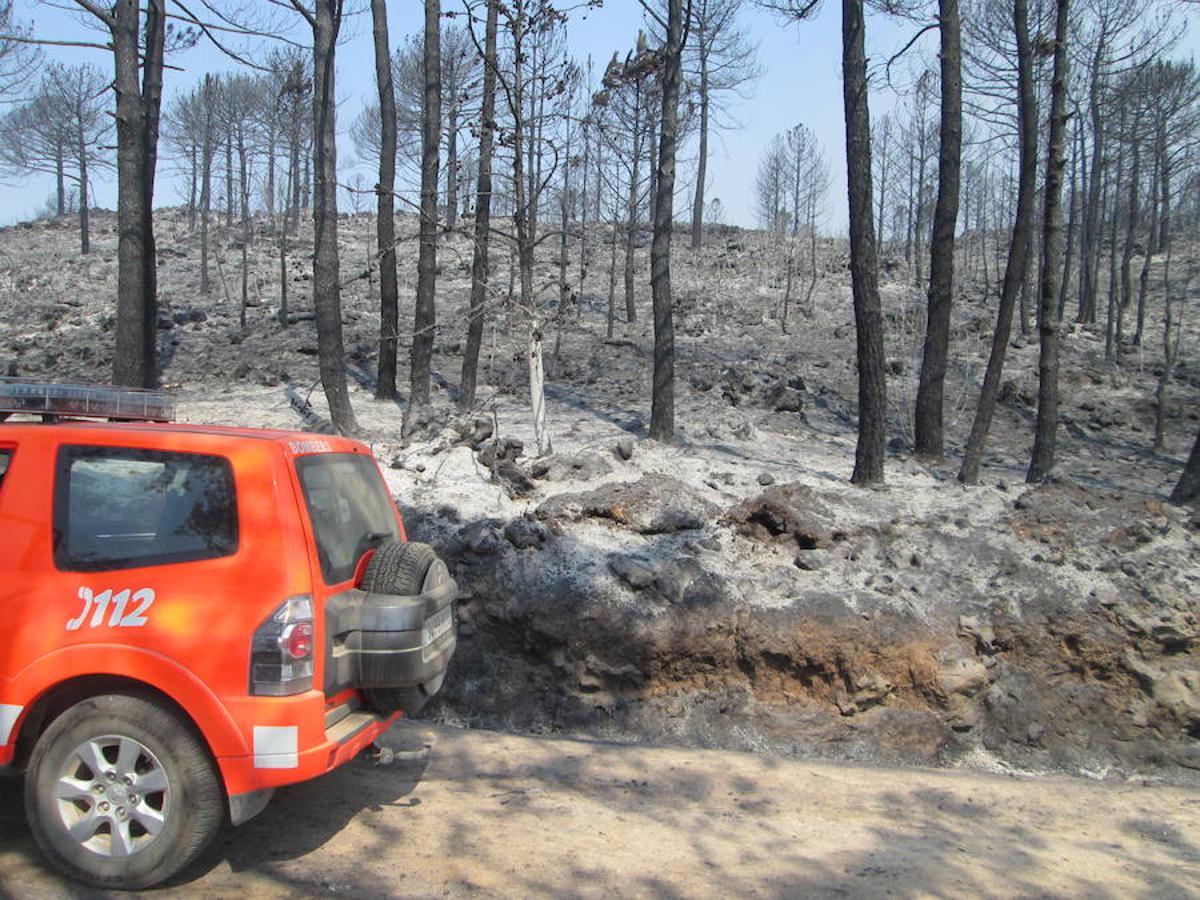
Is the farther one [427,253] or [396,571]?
[427,253]

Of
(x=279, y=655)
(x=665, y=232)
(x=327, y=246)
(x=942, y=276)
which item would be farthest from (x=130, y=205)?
(x=942, y=276)

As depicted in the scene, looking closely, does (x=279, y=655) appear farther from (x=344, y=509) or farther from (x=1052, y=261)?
(x=1052, y=261)

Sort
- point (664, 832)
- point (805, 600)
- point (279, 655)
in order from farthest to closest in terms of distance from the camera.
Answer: point (805, 600), point (664, 832), point (279, 655)

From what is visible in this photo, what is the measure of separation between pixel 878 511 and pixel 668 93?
657 centimetres

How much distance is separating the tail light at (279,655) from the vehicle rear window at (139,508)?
14.4 inches

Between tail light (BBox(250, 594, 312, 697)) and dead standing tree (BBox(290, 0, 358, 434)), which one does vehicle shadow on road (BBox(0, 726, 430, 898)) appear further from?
dead standing tree (BBox(290, 0, 358, 434))

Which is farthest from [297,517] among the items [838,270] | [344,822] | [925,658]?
[838,270]

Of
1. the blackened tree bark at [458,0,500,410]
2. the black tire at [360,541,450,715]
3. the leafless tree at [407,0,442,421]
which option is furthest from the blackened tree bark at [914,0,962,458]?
the black tire at [360,541,450,715]

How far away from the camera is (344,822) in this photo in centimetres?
433

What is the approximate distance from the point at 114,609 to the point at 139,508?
0.43 meters

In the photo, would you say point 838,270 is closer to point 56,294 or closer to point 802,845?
point 56,294

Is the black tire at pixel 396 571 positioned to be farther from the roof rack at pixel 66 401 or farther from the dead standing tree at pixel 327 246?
the dead standing tree at pixel 327 246

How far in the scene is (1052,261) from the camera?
1091cm

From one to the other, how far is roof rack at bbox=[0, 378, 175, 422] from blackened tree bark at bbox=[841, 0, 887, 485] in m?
7.81
